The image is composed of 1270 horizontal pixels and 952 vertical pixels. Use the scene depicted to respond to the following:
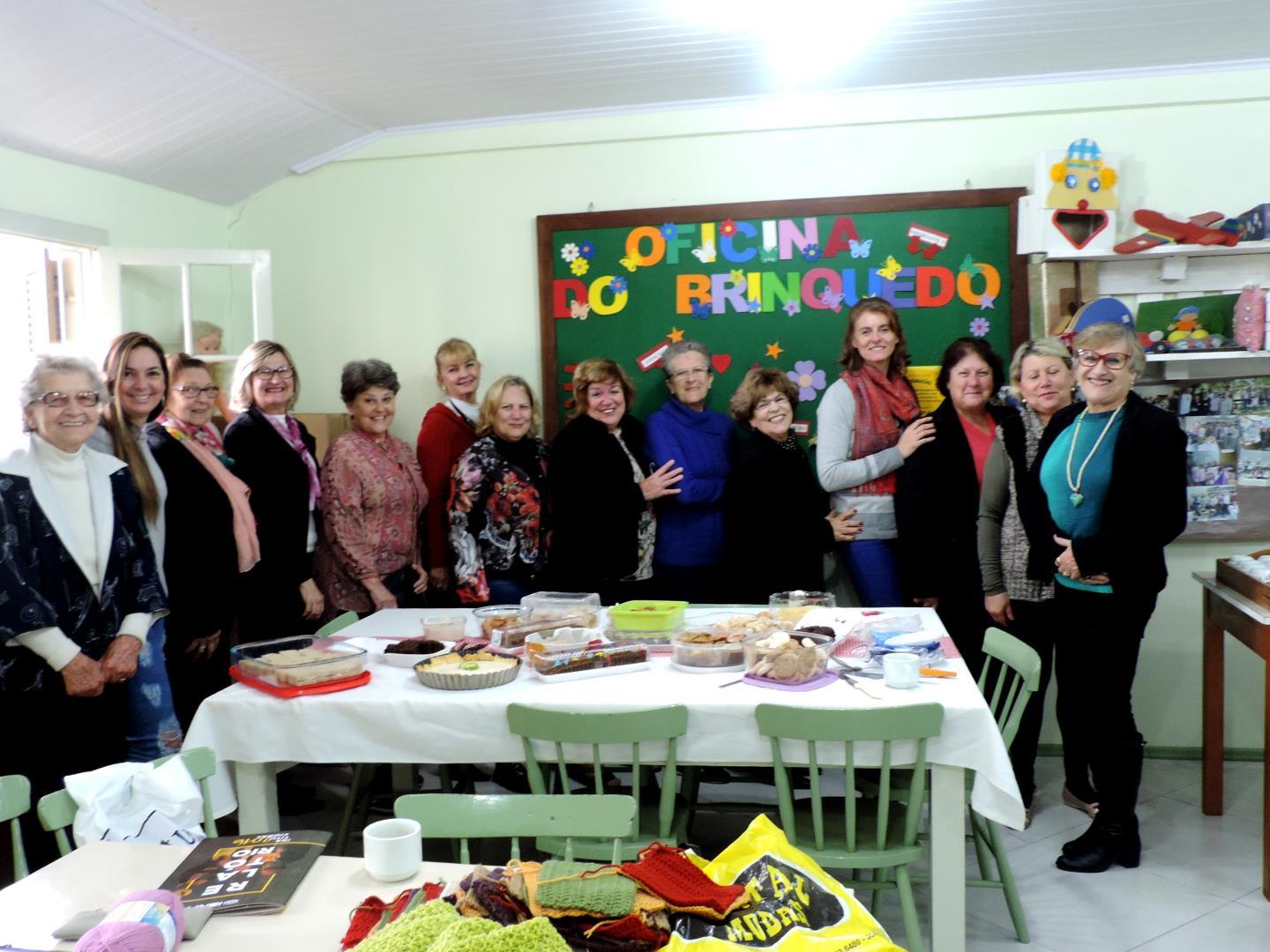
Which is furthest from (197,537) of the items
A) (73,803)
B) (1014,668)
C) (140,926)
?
(1014,668)

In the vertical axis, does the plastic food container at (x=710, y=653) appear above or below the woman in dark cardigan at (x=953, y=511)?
below

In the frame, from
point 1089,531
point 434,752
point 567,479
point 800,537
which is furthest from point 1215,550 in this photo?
point 434,752

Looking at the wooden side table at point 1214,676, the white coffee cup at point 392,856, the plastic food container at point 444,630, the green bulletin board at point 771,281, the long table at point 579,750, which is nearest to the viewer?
the white coffee cup at point 392,856

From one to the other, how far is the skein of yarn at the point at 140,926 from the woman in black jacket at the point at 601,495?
2.40 m

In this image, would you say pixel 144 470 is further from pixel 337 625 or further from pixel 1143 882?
pixel 1143 882

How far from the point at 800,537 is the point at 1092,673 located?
108 cm

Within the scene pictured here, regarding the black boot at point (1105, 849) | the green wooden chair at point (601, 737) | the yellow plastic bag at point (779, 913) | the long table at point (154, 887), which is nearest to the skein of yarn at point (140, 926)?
the long table at point (154, 887)

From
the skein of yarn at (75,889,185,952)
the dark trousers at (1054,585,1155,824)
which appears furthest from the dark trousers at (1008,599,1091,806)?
the skein of yarn at (75,889,185,952)

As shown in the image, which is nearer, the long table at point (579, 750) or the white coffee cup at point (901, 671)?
the long table at point (579, 750)

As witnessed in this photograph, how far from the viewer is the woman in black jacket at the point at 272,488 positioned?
12.0ft

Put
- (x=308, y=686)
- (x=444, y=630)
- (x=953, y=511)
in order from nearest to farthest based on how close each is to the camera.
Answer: (x=308, y=686)
(x=444, y=630)
(x=953, y=511)

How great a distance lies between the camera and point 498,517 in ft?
12.4

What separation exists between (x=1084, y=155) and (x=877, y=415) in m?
1.28

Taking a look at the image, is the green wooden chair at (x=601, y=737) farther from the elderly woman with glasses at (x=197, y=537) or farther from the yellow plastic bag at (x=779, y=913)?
the elderly woman with glasses at (x=197, y=537)
